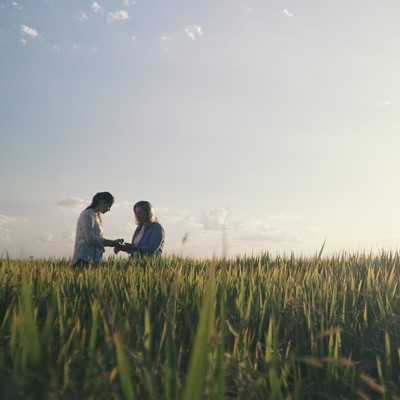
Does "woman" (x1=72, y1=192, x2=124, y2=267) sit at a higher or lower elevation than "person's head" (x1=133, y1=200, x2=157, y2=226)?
lower

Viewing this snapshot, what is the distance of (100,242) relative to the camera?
7.05m

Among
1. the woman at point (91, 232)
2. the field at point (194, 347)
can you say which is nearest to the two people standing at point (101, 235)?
the woman at point (91, 232)

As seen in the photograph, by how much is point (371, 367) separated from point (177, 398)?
1.54m

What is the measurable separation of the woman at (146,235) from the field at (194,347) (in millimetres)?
3344

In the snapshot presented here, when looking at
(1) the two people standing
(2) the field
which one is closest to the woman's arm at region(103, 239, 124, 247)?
(1) the two people standing

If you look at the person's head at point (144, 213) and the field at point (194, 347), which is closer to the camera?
the field at point (194, 347)

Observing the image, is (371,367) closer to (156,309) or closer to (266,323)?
(266,323)

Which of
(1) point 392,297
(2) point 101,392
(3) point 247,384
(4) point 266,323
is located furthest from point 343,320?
(2) point 101,392

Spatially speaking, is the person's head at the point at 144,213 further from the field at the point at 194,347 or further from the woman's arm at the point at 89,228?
the field at the point at 194,347

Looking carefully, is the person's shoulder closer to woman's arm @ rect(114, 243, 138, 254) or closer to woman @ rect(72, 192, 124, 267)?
woman @ rect(72, 192, 124, 267)

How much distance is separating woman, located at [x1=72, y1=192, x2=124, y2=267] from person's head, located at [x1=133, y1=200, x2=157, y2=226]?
31.3 inches

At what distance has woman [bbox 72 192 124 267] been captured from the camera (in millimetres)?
6895

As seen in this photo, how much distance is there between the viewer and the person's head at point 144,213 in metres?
7.89

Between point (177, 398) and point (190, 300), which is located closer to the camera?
point (177, 398)
